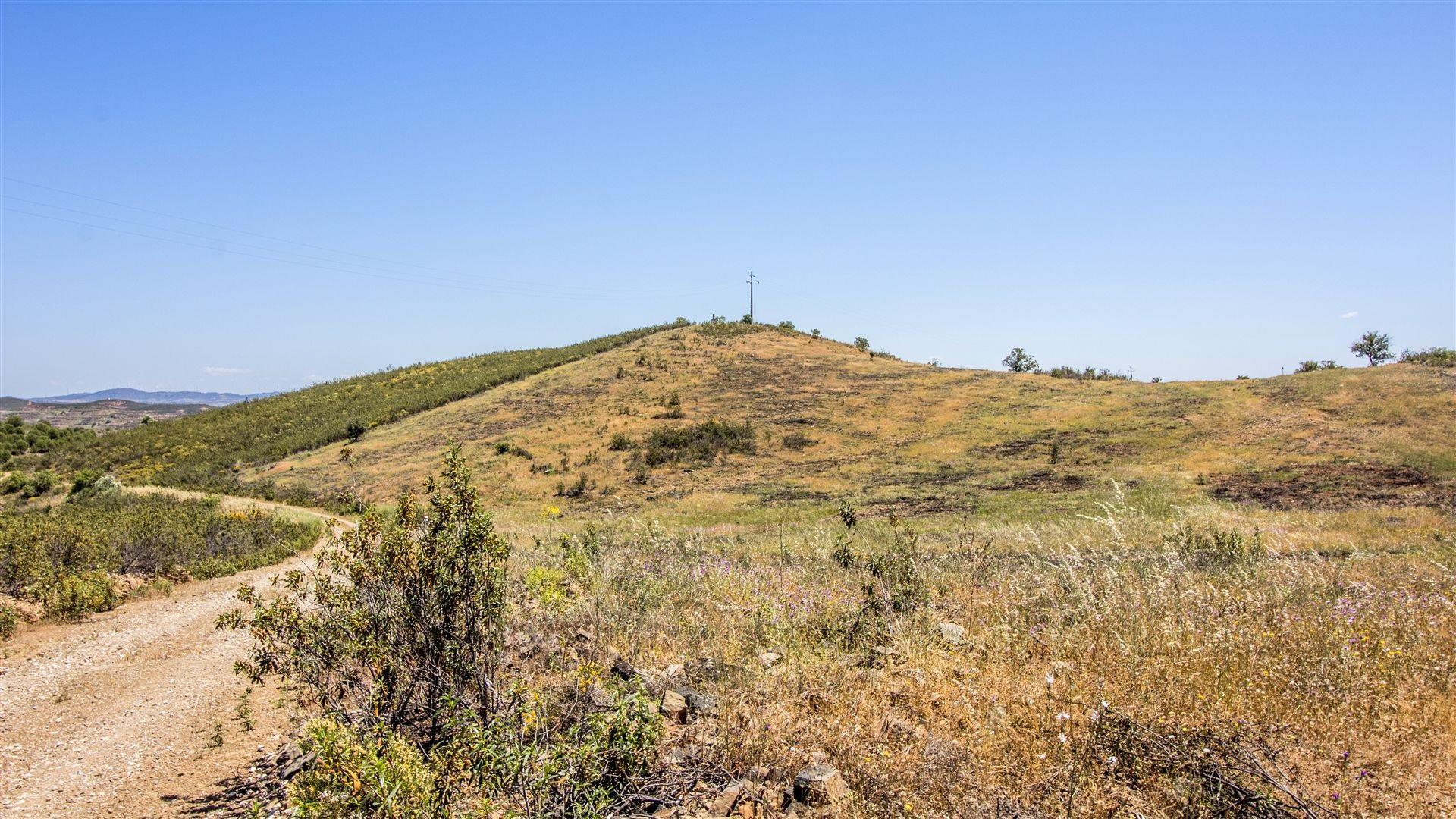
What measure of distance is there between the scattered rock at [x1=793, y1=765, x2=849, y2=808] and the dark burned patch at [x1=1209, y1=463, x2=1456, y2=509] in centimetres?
1723

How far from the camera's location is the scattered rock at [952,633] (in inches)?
220

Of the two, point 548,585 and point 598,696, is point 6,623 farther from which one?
point 598,696

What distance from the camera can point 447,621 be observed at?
4.23 meters

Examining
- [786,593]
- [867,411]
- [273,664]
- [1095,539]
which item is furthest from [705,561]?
[867,411]

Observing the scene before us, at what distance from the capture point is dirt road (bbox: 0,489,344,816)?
4.08 metres

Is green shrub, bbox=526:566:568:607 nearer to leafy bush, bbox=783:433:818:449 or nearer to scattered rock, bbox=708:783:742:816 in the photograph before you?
scattered rock, bbox=708:783:742:816

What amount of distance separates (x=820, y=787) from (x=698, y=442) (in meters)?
26.1

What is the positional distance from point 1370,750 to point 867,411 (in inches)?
1217

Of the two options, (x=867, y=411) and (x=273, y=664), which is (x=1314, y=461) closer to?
(x=867, y=411)

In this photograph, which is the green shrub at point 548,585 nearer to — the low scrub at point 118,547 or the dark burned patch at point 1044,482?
the low scrub at point 118,547

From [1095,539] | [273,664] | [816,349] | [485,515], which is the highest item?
[816,349]

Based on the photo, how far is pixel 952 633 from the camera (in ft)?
18.9

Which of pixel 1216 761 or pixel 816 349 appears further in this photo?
pixel 816 349

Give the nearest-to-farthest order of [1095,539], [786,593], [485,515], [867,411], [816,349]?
1. [485,515]
2. [786,593]
3. [1095,539]
4. [867,411]
5. [816,349]
